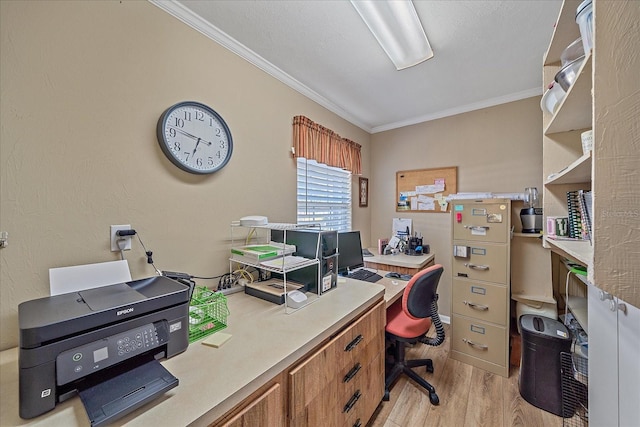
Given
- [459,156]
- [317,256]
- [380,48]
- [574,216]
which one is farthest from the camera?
[459,156]

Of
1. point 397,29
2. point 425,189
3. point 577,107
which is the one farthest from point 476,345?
point 397,29

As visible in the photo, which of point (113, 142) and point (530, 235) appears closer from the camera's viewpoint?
point (113, 142)

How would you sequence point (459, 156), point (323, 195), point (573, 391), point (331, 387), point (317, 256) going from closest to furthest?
1. point (331, 387)
2. point (317, 256)
3. point (573, 391)
4. point (323, 195)
5. point (459, 156)

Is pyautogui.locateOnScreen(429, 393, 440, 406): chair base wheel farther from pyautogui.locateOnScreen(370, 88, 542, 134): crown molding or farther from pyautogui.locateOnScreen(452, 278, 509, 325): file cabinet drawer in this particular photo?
pyautogui.locateOnScreen(370, 88, 542, 134): crown molding

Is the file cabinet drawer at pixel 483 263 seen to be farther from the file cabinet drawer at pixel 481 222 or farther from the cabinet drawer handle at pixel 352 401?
the cabinet drawer handle at pixel 352 401

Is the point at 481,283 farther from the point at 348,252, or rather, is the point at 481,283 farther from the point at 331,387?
the point at 331,387

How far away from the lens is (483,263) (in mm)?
2111

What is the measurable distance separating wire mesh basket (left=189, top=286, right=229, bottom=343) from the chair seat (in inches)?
49.0

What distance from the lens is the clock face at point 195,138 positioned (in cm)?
134

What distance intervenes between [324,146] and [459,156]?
62.9 inches

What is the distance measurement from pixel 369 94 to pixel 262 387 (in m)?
2.52

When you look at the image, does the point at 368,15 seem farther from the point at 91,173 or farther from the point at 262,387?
the point at 262,387

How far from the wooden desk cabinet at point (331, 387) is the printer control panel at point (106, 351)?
13.3 inches

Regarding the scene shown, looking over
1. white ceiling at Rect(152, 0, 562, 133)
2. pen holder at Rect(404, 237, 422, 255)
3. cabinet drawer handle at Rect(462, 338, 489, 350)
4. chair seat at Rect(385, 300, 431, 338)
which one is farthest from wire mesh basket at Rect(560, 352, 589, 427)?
white ceiling at Rect(152, 0, 562, 133)
